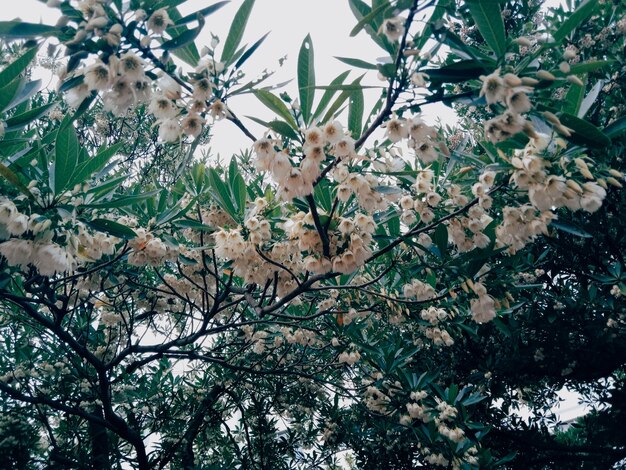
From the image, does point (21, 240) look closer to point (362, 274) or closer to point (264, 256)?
point (264, 256)

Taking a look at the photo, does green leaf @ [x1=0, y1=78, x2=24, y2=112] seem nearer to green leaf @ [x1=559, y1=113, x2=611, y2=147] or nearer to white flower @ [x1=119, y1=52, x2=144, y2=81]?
white flower @ [x1=119, y1=52, x2=144, y2=81]

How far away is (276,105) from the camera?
5.64 ft

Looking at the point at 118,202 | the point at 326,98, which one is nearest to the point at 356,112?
the point at 326,98

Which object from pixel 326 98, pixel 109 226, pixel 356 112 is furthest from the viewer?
pixel 109 226

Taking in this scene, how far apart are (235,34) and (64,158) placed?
95 centimetres

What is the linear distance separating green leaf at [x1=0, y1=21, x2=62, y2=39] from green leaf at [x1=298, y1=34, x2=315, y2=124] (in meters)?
0.84

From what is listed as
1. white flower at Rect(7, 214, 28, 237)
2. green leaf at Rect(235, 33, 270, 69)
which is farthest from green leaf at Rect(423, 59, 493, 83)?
white flower at Rect(7, 214, 28, 237)

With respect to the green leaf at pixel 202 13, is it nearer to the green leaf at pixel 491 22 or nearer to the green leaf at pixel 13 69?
the green leaf at pixel 13 69

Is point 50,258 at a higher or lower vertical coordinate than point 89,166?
lower

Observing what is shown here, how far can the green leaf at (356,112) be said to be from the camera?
1.99m

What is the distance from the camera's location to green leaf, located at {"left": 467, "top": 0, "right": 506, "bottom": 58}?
1.45 meters

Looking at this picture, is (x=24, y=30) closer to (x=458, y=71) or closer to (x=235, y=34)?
(x=235, y=34)

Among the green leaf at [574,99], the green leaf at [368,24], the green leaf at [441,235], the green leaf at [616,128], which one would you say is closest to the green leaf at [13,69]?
the green leaf at [368,24]

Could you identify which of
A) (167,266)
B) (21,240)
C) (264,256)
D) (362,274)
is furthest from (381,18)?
(167,266)
